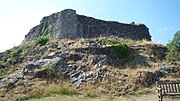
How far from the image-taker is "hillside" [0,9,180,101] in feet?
60.2

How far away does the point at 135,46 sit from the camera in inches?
963

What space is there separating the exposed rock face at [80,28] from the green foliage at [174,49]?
3875 millimetres

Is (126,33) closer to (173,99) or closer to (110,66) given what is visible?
(110,66)

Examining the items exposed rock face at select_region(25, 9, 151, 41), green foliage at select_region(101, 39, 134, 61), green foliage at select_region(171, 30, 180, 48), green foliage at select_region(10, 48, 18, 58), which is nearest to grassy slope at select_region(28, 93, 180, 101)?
green foliage at select_region(101, 39, 134, 61)

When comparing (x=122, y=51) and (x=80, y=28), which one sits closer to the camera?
(x=122, y=51)

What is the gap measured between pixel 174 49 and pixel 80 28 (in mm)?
8512

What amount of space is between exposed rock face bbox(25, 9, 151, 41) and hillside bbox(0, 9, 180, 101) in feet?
1.59

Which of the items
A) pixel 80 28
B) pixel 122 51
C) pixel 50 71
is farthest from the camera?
pixel 80 28

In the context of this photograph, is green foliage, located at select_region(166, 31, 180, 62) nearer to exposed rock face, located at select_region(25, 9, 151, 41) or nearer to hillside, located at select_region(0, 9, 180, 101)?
hillside, located at select_region(0, 9, 180, 101)

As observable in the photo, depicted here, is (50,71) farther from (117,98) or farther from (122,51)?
(117,98)

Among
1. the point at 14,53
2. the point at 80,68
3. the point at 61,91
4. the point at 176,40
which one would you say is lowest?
the point at 61,91

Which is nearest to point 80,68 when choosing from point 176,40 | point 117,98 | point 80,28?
point 117,98

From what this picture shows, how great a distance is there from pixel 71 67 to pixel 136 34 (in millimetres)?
11326

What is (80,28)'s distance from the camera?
27.6 metres
